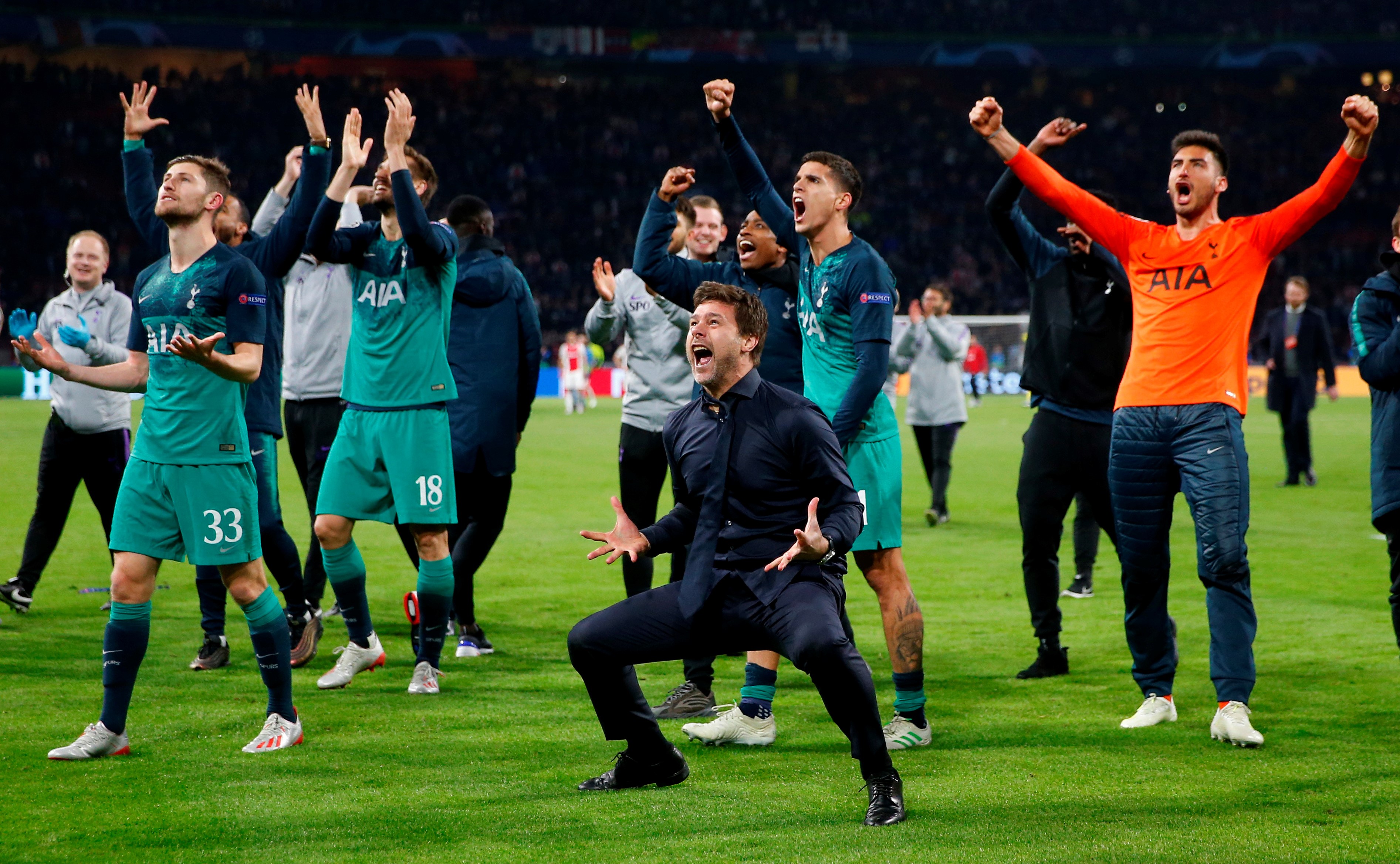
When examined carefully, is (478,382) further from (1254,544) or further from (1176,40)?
(1176,40)

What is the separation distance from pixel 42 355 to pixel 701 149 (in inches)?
1707

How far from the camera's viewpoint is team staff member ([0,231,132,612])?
8117mm

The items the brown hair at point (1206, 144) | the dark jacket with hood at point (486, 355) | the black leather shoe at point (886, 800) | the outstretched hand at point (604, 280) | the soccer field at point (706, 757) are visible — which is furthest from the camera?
the dark jacket with hood at point (486, 355)

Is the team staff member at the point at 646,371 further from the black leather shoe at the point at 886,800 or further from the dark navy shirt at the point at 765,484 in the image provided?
the black leather shoe at the point at 886,800

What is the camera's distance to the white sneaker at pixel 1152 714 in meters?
5.56

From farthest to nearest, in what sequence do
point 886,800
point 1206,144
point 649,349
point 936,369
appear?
point 936,369 < point 649,349 < point 1206,144 < point 886,800

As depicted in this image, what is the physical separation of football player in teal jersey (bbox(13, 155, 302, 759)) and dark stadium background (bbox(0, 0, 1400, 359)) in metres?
35.4

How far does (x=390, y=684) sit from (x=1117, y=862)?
3736 millimetres

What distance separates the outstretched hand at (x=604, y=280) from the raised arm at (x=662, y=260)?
725 mm

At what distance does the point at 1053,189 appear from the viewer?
212 inches

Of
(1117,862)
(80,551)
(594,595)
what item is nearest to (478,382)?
(594,595)

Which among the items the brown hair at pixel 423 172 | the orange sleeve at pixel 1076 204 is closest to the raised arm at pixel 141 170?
the brown hair at pixel 423 172

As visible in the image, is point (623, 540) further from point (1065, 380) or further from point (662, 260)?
point (1065, 380)

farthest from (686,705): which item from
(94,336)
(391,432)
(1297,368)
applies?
(1297,368)
